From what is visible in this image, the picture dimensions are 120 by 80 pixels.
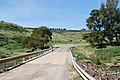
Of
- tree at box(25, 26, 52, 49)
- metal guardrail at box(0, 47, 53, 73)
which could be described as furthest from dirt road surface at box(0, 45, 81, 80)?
tree at box(25, 26, 52, 49)

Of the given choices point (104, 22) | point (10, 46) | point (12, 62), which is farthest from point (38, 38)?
point (12, 62)

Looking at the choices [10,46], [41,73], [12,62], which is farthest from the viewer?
[10,46]

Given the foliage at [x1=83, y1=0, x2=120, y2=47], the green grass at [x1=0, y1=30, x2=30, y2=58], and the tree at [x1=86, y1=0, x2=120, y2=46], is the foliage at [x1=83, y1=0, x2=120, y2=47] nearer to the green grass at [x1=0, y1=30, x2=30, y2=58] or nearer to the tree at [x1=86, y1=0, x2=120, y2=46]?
the tree at [x1=86, y1=0, x2=120, y2=46]

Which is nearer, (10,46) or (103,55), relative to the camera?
(103,55)

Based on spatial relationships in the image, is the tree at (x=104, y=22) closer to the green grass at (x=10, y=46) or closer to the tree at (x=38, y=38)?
the tree at (x=38, y=38)

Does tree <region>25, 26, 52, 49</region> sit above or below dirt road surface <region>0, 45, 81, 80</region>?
above

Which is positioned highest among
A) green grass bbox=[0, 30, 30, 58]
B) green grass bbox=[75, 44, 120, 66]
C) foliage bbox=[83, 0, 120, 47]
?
foliage bbox=[83, 0, 120, 47]

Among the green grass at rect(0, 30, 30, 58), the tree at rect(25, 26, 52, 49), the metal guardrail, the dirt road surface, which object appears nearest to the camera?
the dirt road surface

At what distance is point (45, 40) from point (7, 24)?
57396 mm

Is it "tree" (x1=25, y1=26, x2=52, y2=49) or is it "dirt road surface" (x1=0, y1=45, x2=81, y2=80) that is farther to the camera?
"tree" (x1=25, y1=26, x2=52, y2=49)

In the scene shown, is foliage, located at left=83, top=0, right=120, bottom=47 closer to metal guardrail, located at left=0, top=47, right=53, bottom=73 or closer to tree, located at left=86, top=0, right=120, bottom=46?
tree, located at left=86, top=0, right=120, bottom=46

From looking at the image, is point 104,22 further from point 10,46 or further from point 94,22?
point 10,46

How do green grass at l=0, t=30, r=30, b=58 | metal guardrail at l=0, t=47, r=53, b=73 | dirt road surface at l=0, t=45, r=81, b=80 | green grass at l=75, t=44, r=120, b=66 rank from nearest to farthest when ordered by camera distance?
dirt road surface at l=0, t=45, r=81, b=80 < metal guardrail at l=0, t=47, r=53, b=73 < green grass at l=75, t=44, r=120, b=66 < green grass at l=0, t=30, r=30, b=58

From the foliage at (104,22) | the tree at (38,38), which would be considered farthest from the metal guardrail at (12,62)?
the foliage at (104,22)
